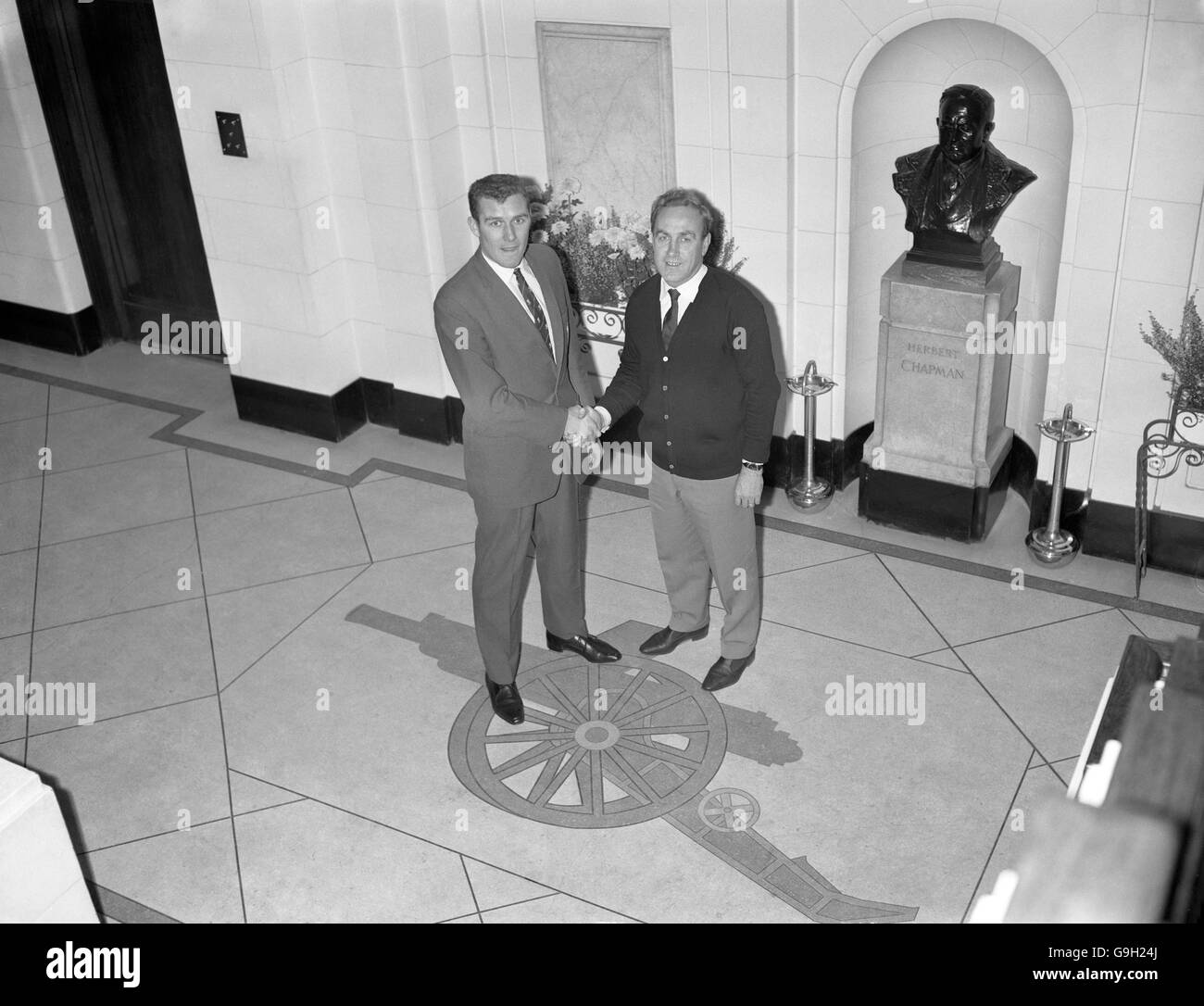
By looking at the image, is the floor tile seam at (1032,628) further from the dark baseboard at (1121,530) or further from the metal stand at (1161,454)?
the dark baseboard at (1121,530)

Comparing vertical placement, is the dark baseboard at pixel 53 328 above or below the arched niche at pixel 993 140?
below

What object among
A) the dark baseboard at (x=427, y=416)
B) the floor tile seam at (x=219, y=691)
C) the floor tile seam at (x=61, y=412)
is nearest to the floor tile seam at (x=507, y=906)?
the floor tile seam at (x=219, y=691)

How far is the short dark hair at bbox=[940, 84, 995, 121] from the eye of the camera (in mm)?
4809

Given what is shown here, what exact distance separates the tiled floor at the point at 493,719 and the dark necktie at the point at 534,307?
1.34 m

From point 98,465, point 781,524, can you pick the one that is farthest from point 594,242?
point 98,465

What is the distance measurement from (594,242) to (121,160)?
314cm

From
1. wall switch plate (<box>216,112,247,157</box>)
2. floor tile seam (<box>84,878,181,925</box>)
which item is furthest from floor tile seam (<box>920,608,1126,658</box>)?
wall switch plate (<box>216,112,247,157</box>)

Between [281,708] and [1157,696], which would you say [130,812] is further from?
[1157,696]

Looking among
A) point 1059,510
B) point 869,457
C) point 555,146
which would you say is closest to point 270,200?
point 555,146

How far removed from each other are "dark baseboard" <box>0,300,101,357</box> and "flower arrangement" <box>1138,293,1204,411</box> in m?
6.01

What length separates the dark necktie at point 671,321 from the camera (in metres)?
4.20

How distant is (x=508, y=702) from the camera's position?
4570mm

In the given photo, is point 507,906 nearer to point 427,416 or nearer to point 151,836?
point 151,836

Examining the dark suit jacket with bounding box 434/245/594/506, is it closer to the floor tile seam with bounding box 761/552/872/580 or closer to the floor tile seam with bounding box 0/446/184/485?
the floor tile seam with bounding box 761/552/872/580
